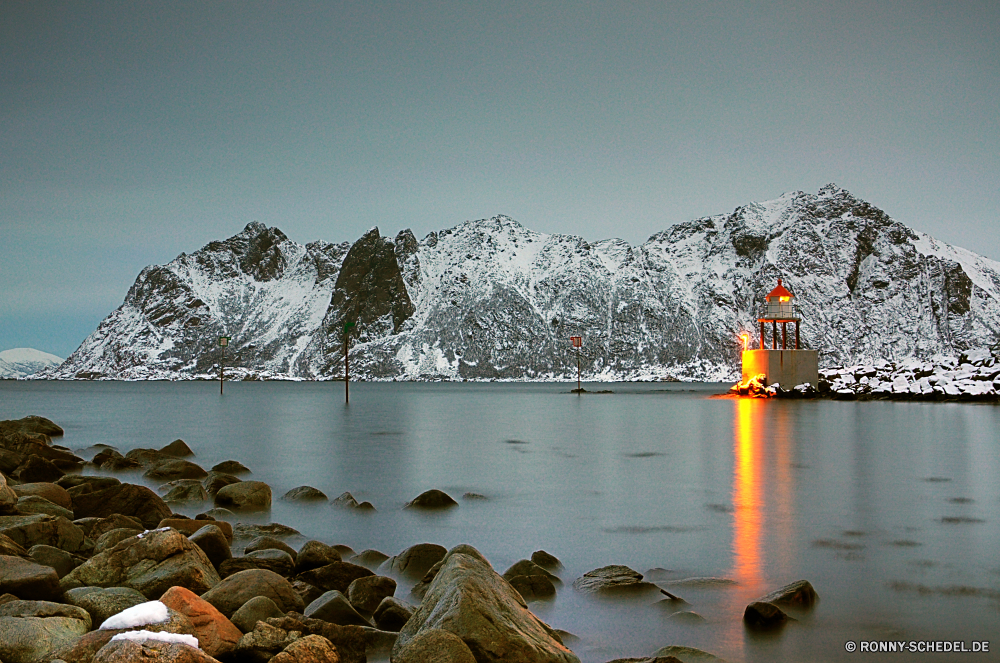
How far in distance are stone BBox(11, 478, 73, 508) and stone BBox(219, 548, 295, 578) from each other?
416cm

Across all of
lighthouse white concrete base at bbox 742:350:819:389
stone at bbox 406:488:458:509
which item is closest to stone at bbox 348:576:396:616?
stone at bbox 406:488:458:509

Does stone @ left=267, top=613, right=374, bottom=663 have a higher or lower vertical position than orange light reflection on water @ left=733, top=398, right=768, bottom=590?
higher

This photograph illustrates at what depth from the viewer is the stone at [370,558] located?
33.2 ft

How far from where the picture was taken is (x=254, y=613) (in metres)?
6.07

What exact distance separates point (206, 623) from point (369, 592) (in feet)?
7.72

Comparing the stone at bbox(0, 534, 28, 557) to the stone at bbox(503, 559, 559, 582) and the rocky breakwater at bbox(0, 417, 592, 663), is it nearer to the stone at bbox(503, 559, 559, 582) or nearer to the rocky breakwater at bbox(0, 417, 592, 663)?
the rocky breakwater at bbox(0, 417, 592, 663)

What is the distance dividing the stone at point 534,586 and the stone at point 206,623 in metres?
3.57

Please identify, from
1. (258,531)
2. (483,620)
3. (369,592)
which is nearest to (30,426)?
(258,531)

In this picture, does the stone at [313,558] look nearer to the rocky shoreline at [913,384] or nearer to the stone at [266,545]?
the stone at [266,545]

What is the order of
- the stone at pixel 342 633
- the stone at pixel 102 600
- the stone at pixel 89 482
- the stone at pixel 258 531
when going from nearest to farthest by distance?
the stone at pixel 342 633, the stone at pixel 102 600, the stone at pixel 258 531, the stone at pixel 89 482

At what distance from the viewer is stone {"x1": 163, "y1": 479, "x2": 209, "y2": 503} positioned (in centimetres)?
1410

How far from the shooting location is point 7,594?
6027mm

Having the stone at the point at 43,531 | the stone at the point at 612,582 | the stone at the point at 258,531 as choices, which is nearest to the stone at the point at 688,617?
the stone at the point at 612,582

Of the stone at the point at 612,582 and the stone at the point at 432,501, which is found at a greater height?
the stone at the point at 612,582
